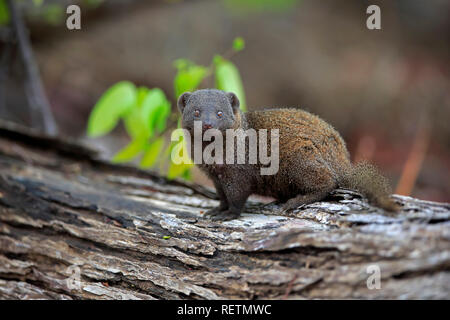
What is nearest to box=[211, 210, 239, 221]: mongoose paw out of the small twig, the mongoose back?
the mongoose back

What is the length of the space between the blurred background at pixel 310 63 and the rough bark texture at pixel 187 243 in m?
4.56

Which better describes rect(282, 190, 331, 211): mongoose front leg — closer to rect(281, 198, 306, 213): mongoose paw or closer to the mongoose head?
rect(281, 198, 306, 213): mongoose paw

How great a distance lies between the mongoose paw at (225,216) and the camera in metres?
4.04

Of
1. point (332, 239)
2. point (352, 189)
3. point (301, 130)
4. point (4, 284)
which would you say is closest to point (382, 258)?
point (332, 239)

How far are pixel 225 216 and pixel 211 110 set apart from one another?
1.03 meters

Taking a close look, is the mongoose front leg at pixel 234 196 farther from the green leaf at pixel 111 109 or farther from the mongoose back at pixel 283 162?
the green leaf at pixel 111 109

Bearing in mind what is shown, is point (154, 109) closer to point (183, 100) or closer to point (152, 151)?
point (152, 151)

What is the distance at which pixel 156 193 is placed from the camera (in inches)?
193

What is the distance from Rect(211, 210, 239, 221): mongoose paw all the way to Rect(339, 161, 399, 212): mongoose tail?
106cm

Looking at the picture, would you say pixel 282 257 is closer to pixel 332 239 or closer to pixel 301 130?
pixel 332 239

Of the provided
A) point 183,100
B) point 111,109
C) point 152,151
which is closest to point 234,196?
point 183,100

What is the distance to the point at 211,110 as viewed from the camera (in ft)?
13.1

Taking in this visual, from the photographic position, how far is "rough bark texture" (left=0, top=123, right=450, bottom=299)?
2.79 metres
